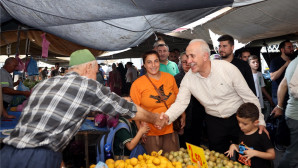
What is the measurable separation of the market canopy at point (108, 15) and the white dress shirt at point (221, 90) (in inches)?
51.4

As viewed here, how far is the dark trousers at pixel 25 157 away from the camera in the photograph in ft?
5.08

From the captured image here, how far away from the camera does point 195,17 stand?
4.65 metres

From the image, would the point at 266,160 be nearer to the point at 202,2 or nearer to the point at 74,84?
the point at 74,84

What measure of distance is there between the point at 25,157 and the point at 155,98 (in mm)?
1688

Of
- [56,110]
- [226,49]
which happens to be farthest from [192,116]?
[56,110]

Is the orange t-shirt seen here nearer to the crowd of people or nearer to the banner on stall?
the crowd of people

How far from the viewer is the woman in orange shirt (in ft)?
9.62

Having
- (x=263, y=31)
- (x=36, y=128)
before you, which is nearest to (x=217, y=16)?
(x=263, y=31)

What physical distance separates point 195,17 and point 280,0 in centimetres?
162

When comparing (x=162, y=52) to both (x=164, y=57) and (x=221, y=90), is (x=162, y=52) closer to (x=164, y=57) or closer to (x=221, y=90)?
(x=164, y=57)

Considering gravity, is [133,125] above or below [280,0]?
below

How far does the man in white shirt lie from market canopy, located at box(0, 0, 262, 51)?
1.23 metres

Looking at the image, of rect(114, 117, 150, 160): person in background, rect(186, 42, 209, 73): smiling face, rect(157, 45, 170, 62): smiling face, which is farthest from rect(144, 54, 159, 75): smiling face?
rect(157, 45, 170, 62): smiling face

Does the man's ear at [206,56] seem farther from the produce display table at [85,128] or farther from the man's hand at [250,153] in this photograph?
the produce display table at [85,128]
